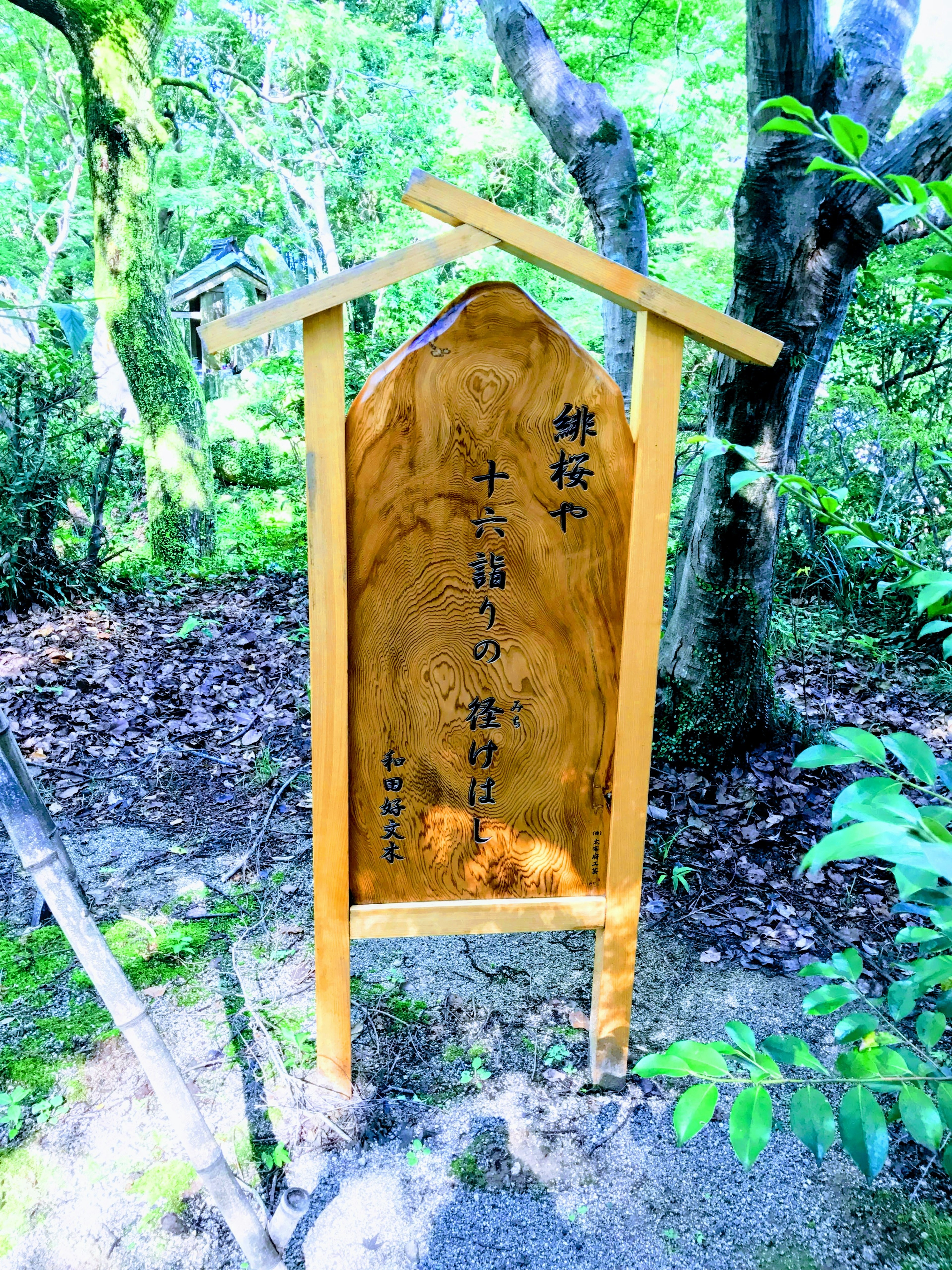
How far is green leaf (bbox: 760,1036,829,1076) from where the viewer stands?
112 centimetres

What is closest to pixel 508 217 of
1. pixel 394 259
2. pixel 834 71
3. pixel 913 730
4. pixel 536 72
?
pixel 394 259

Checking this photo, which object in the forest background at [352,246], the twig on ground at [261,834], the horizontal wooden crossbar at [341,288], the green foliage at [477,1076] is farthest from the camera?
the forest background at [352,246]

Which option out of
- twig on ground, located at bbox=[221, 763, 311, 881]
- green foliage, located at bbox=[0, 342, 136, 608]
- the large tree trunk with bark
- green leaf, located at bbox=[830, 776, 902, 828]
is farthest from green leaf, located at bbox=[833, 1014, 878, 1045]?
green foliage, located at bbox=[0, 342, 136, 608]

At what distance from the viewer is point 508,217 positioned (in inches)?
69.9

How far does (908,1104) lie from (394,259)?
5.90ft

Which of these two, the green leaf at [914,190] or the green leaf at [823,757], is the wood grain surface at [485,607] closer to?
the green leaf at [914,190]

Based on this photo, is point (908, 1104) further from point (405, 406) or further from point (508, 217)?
point (508, 217)

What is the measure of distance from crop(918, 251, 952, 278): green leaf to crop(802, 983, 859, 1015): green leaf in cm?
101

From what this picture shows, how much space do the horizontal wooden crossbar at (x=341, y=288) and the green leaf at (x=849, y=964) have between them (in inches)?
60.3

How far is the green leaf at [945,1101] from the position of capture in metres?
1.06

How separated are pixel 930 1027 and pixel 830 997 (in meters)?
0.15

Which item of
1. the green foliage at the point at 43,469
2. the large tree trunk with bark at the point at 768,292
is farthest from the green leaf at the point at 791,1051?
the green foliage at the point at 43,469

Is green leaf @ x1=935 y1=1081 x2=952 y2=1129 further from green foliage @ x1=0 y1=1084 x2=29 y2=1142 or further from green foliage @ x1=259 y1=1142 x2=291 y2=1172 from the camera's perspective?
green foliage @ x1=0 y1=1084 x2=29 y2=1142

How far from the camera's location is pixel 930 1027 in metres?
1.19
